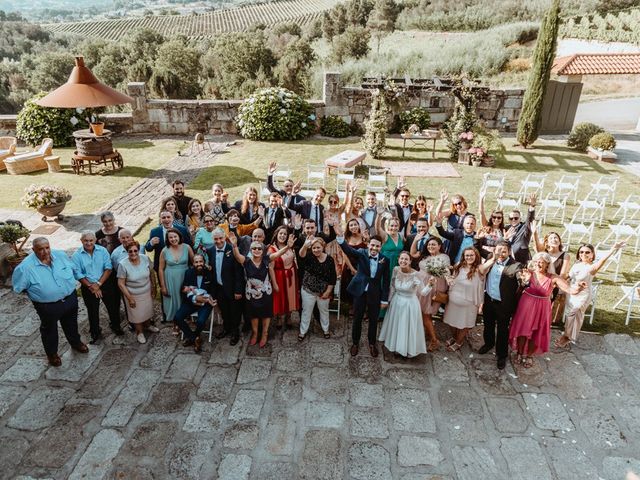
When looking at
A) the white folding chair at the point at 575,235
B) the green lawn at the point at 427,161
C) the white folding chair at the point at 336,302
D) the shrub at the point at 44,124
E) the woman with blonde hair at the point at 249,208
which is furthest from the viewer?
the shrub at the point at 44,124

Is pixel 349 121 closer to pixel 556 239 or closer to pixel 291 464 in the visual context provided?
pixel 556 239

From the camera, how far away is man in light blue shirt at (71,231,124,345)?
5.52 meters

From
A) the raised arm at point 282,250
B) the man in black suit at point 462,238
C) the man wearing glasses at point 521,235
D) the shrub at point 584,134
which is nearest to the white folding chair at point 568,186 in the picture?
the shrub at point 584,134

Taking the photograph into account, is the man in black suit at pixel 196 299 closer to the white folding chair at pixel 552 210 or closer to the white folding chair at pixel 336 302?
the white folding chair at pixel 336 302

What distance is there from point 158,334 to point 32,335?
1.68 m

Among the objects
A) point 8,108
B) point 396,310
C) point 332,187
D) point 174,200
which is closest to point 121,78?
point 8,108

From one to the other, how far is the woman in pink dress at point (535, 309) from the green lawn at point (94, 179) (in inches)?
350

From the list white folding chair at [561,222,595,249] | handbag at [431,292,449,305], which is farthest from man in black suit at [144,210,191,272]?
white folding chair at [561,222,595,249]

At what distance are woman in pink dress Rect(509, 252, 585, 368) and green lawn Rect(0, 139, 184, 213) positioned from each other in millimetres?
8896

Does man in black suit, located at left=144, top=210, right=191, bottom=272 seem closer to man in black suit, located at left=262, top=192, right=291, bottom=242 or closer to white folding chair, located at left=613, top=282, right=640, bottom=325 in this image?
man in black suit, located at left=262, top=192, right=291, bottom=242

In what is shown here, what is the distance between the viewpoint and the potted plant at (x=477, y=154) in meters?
13.4

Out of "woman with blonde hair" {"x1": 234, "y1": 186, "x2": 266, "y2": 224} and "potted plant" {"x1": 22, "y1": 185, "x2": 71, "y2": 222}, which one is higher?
"woman with blonde hair" {"x1": 234, "y1": 186, "x2": 266, "y2": 224}

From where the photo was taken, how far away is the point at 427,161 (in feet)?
46.1

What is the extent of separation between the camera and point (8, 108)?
4391 centimetres
